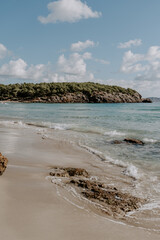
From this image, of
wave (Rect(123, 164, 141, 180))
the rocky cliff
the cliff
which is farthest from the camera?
the cliff

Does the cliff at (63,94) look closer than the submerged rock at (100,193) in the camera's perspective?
No

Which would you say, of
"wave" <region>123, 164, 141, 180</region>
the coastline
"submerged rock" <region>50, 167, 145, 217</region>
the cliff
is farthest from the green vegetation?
the coastline

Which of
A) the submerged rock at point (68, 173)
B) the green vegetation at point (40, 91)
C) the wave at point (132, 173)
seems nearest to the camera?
the submerged rock at point (68, 173)

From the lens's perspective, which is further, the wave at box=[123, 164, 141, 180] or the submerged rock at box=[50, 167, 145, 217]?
the wave at box=[123, 164, 141, 180]

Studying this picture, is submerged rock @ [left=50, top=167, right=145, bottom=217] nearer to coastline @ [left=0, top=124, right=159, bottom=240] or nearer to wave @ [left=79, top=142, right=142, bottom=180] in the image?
coastline @ [left=0, top=124, right=159, bottom=240]

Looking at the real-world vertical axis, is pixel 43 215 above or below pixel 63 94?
below

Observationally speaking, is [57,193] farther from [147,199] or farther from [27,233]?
[147,199]

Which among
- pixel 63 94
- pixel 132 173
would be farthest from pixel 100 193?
pixel 63 94

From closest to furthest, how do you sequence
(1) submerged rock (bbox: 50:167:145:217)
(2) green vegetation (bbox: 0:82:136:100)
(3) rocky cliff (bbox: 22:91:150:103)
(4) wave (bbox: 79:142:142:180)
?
(1) submerged rock (bbox: 50:167:145:217), (4) wave (bbox: 79:142:142:180), (3) rocky cliff (bbox: 22:91:150:103), (2) green vegetation (bbox: 0:82:136:100)

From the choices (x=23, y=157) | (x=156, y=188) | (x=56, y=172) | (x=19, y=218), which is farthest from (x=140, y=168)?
(x=19, y=218)

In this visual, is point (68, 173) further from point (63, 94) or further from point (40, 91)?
point (40, 91)

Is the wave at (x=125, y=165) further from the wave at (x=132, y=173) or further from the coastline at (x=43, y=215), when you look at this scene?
the coastline at (x=43, y=215)

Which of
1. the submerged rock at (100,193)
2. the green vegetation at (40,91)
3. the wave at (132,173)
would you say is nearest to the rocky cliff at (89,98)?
the green vegetation at (40,91)

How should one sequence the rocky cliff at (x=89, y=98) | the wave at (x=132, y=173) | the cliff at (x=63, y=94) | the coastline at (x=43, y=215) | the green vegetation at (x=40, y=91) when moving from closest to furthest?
the coastline at (x=43, y=215) → the wave at (x=132, y=173) → the rocky cliff at (x=89, y=98) → the cliff at (x=63, y=94) → the green vegetation at (x=40, y=91)
